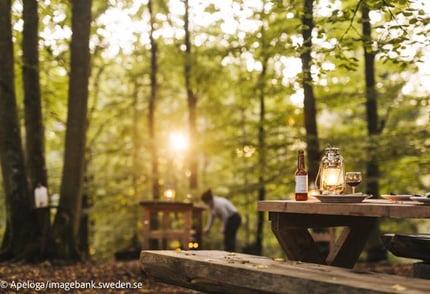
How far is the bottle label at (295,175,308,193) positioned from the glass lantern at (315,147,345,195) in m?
0.14

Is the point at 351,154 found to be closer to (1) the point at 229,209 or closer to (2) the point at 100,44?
(1) the point at 229,209

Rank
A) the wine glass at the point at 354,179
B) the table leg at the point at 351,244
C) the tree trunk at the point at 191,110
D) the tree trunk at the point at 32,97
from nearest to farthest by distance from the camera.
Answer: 1. the wine glass at the point at 354,179
2. the table leg at the point at 351,244
3. the tree trunk at the point at 32,97
4. the tree trunk at the point at 191,110

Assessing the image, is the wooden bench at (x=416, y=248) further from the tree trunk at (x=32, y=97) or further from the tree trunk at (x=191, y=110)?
the tree trunk at (x=191, y=110)

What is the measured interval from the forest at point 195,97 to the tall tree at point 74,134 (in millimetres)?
20

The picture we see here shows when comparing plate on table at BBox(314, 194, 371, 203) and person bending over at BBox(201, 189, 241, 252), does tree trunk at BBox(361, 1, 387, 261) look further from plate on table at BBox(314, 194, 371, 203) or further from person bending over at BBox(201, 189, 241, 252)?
plate on table at BBox(314, 194, 371, 203)

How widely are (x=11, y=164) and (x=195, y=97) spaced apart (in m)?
7.40

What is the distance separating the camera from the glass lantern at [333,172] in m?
4.17

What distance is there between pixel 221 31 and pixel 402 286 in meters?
12.4

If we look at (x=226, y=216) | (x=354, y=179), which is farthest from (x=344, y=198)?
(x=226, y=216)

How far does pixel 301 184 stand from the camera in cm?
426

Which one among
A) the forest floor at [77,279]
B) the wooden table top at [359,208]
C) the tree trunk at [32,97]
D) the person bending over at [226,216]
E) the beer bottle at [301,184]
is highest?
the tree trunk at [32,97]

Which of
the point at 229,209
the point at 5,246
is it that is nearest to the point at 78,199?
the point at 5,246

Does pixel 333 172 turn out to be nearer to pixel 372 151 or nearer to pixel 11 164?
pixel 11 164

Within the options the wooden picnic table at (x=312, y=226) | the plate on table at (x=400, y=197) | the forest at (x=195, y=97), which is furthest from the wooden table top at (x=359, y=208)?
the forest at (x=195, y=97)
